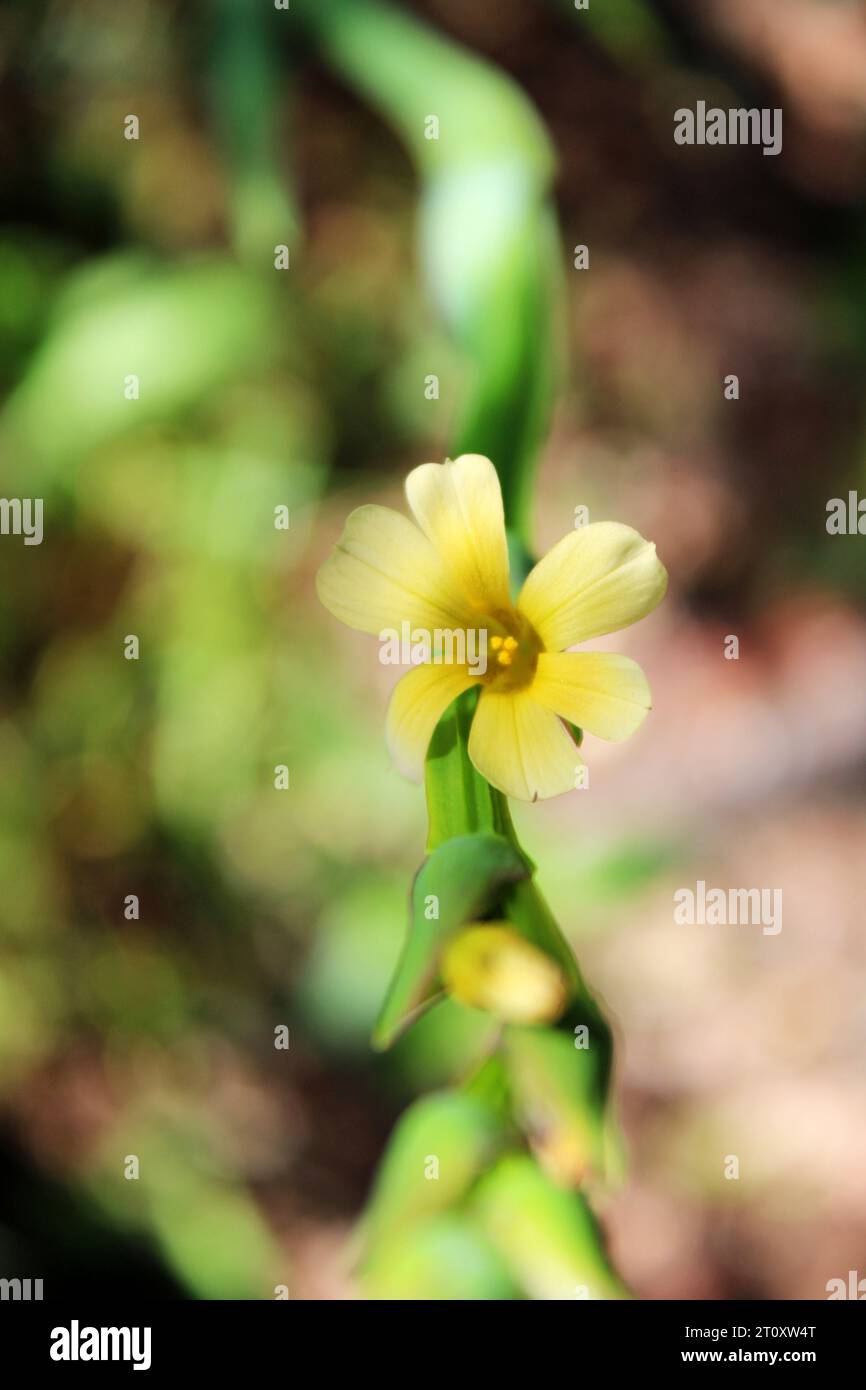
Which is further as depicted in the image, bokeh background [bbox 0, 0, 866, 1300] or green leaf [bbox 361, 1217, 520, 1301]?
bokeh background [bbox 0, 0, 866, 1300]

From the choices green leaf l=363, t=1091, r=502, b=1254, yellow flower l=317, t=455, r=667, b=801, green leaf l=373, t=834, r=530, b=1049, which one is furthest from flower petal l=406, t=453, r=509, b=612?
green leaf l=363, t=1091, r=502, b=1254

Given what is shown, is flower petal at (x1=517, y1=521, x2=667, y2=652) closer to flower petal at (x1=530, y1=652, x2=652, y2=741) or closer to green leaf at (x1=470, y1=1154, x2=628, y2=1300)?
flower petal at (x1=530, y1=652, x2=652, y2=741)

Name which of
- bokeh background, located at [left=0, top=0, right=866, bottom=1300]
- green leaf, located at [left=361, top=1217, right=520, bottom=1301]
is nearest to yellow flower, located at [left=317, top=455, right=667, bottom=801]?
bokeh background, located at [left=0, top=0, right=866, bottom=1300]

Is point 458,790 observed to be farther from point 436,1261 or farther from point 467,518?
point 436,1261

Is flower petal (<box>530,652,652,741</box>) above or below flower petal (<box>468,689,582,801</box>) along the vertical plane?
above

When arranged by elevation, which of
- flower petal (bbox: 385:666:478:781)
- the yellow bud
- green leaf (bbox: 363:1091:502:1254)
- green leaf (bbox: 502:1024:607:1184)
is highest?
flower petal (bbox: 385:666:478:781)

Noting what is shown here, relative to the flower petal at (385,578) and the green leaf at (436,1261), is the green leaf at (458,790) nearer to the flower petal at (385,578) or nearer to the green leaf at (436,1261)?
the flower petal at (385,578)
